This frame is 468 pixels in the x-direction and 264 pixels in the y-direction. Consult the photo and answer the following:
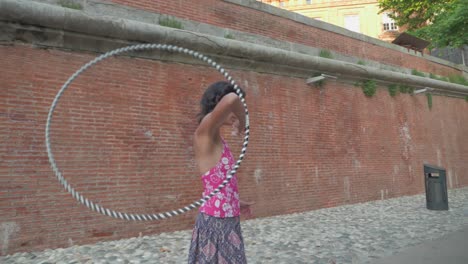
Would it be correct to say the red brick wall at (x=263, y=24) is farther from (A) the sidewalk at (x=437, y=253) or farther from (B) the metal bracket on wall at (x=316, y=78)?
(A) the sidewalk at (x=437, y=253)

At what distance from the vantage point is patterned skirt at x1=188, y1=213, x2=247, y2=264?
9.04 feet

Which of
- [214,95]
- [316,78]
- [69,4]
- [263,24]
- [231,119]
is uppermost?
[263,24]

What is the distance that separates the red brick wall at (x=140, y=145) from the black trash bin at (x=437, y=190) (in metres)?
2.25

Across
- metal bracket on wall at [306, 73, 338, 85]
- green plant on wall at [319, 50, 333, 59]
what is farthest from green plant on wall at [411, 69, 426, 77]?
metal bracket on wall at [306, 73, 338, 85]

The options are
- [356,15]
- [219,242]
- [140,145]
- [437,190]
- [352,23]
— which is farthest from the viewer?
[352,23]

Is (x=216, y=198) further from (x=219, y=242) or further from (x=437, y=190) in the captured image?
(x=437, y=190)

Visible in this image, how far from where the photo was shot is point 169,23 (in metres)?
8.62

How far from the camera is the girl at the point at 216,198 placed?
9.04 ft

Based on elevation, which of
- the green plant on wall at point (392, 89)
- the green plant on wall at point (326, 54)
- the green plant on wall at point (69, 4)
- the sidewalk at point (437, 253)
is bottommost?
the sidewalk at point (437, 253)

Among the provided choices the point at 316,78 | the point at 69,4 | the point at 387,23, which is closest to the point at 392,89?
the point at 316,78

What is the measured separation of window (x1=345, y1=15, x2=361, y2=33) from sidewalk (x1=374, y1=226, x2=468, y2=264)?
41.8 metres

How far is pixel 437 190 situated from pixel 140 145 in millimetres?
9009

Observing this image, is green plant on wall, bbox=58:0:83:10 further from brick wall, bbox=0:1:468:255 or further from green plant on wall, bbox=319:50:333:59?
green plant on wall, bbox=319:50:333:59

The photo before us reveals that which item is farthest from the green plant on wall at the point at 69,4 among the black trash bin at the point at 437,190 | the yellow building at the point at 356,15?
the yellow building at the point at 356,15
